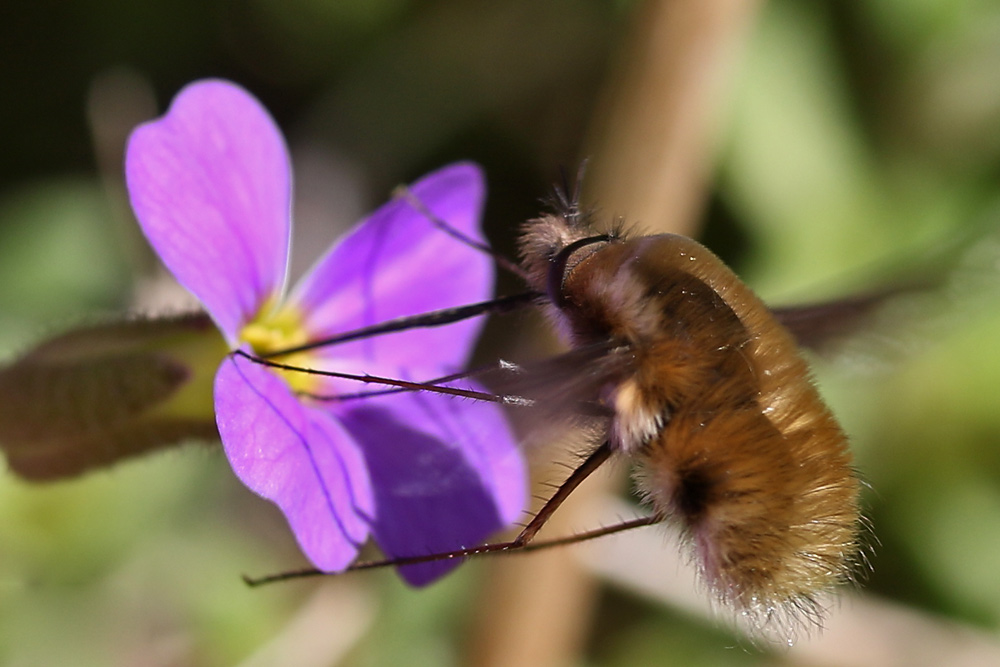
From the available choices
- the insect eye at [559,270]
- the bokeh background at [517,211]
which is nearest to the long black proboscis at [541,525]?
the insect eye at [559,270]

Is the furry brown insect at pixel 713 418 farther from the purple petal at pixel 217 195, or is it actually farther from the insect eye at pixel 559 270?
the purple petal at pixel 217 195

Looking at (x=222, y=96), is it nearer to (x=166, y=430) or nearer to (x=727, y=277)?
(x=166, y=430)

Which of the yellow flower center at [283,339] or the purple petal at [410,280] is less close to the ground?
the purple petal at [410,280]

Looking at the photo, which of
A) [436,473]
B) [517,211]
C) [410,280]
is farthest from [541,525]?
[517,211]

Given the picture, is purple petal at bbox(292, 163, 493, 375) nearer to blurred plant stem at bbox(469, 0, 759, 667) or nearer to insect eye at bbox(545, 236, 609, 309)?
insect eye at bbox(545, 236, 609, 309)

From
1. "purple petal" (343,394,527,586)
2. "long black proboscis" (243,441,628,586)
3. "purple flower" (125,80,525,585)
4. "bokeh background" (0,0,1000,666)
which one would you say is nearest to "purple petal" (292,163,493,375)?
"purple flower" (125,80,525,585)

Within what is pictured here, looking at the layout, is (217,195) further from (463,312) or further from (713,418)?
(713,418)
